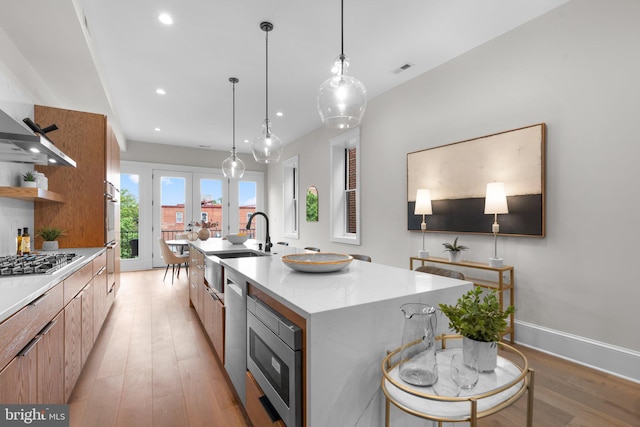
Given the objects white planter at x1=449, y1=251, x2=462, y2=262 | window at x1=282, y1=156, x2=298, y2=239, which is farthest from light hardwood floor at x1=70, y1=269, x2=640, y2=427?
window at x1=282, y1=156, x2=298, y2=239

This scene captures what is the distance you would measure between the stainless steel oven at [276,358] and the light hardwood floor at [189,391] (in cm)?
57

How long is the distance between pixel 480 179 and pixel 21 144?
3.67 m

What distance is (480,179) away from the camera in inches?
120

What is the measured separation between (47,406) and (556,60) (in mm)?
4112

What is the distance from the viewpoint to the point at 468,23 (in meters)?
2.71

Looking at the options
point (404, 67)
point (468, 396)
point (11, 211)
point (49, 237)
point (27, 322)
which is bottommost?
point (468, 396)

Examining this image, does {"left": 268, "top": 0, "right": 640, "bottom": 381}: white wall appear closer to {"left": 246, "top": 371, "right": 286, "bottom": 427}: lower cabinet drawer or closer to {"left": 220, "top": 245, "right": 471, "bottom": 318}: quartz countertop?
{"left": 220, "top": 245, "right": 471, "bottom": 318}: quartz countertop

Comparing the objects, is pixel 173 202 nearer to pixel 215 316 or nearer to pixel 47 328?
pixel 215 316

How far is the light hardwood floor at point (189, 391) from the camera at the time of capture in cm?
177

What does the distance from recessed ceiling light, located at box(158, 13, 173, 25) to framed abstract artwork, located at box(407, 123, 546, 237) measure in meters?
2.86

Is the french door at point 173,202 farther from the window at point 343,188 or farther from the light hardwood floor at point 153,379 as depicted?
the light hardwood floor at point 153,379

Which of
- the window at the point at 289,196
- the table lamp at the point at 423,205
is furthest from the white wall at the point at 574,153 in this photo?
the window at the point at 289,196

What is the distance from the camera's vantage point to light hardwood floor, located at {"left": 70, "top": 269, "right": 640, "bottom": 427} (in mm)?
1767

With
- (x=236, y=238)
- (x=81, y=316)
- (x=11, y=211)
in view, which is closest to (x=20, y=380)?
(x=81, y=316)
